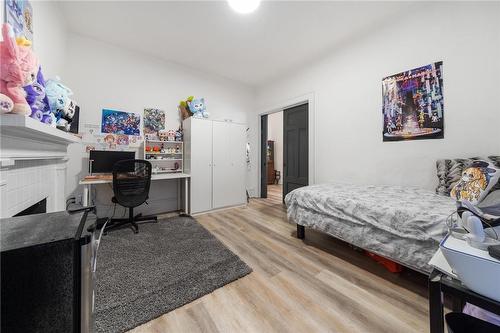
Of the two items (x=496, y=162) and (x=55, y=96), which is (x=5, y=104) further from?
(x=496, y=162)

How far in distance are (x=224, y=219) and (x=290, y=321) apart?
1984 mm

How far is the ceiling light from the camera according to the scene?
1.97 m

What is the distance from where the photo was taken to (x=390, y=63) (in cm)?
234

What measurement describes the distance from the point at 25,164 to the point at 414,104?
353cm

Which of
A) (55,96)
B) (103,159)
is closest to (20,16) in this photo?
(55,96)

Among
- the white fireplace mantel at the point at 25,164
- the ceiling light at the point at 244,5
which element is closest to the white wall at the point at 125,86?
the white fireplace mantel at the point at 25,164

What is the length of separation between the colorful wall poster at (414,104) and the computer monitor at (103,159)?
373 centimetres

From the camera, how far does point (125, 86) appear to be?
9.98 ft

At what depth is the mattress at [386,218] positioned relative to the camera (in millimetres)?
1308

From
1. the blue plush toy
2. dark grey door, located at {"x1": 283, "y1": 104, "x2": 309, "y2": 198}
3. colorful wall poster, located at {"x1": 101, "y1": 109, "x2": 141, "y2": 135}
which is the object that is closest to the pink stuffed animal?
colorful wall poster, located at {"x1": 101, "y1": 109, "x2": 141, "y2": 135}

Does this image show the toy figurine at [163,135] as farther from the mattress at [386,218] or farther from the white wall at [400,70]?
the white wall at [400,70]

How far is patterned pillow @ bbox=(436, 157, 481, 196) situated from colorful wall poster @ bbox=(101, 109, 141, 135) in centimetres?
404

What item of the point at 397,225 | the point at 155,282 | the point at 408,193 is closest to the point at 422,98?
the point at 408,193

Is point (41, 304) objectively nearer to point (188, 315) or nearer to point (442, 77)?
point (188, 315)
